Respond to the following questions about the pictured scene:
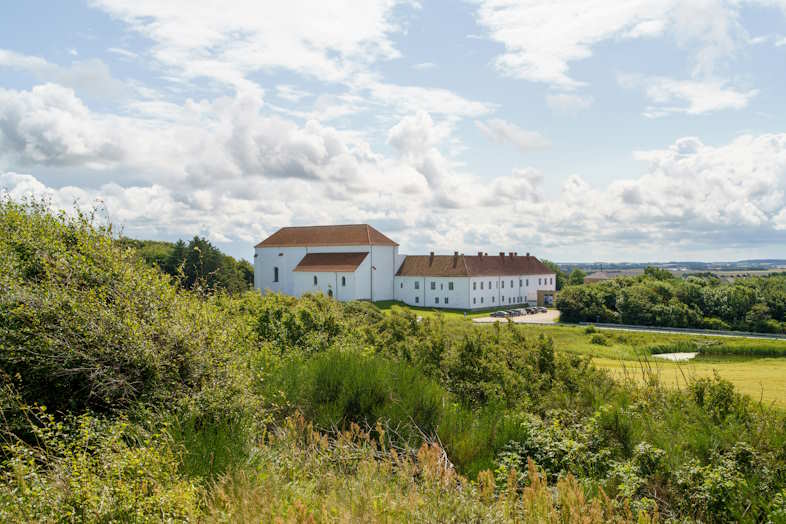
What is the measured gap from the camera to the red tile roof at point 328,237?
→ 6838cm

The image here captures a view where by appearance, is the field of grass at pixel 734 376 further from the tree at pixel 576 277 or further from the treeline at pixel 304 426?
the tree at pixel 576 277

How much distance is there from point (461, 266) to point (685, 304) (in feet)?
75.5

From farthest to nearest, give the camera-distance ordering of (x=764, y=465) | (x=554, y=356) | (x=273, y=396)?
(x=554, y=356) → (x=273, y=396) → (x=764, y=465)

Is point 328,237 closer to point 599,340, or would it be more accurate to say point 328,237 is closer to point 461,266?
point 461,266

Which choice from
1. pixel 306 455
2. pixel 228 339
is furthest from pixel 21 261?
pixel 306 455

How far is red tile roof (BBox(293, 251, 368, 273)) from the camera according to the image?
210ft

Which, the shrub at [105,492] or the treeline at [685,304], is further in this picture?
the treeline at [685,304]

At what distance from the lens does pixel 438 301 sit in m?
66.0

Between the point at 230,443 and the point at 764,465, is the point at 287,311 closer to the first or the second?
the point at 230,443

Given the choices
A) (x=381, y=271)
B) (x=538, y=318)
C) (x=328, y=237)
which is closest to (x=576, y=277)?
(x=538, y=318)

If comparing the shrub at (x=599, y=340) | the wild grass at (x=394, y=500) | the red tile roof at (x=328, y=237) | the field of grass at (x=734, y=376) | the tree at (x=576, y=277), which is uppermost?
the red tile roof at (x=328, y=237)

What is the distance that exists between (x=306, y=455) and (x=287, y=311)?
7.45 m

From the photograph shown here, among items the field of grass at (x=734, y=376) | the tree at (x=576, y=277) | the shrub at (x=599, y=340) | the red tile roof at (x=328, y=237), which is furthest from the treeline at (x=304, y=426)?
the tree at (x=576, y=277)

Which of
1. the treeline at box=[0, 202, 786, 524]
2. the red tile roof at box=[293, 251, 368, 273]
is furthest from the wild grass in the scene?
the red tile roof at box=[293, 251, 368, 273]
